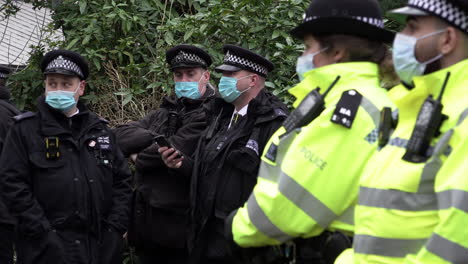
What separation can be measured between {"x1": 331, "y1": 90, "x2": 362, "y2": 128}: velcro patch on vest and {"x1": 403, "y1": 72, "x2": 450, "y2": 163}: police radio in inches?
20.4

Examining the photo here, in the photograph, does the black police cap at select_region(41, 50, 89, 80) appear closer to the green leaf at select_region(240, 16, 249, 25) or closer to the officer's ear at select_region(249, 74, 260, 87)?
the officer's ear at select_region(249, 74, 260, 87)

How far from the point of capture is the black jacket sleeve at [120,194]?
19.8 ft

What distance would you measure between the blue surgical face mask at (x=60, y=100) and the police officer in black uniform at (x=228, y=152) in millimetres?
800

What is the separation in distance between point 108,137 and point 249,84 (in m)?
1.15

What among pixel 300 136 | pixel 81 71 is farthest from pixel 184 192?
pixel 300 136

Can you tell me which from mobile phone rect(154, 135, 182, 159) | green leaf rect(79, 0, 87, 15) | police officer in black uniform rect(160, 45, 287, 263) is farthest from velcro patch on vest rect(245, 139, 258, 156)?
green leaf rect(79, 0, 87, 15)

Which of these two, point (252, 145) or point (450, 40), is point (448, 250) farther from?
point (252, 145)

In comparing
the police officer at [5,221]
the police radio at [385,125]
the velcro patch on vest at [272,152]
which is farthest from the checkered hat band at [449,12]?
the police officer at [5,221]

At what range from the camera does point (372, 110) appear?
3.51m

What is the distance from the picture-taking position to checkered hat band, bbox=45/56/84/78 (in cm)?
612

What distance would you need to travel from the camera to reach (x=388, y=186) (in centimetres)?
299

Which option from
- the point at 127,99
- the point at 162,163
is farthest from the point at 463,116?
the point at 127,99

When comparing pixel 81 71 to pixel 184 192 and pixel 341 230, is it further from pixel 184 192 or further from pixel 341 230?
pixel 341 230

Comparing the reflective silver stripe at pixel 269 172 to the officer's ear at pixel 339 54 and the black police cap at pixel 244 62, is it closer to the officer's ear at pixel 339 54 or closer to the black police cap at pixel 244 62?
the officer's ear at pixel 339 54
